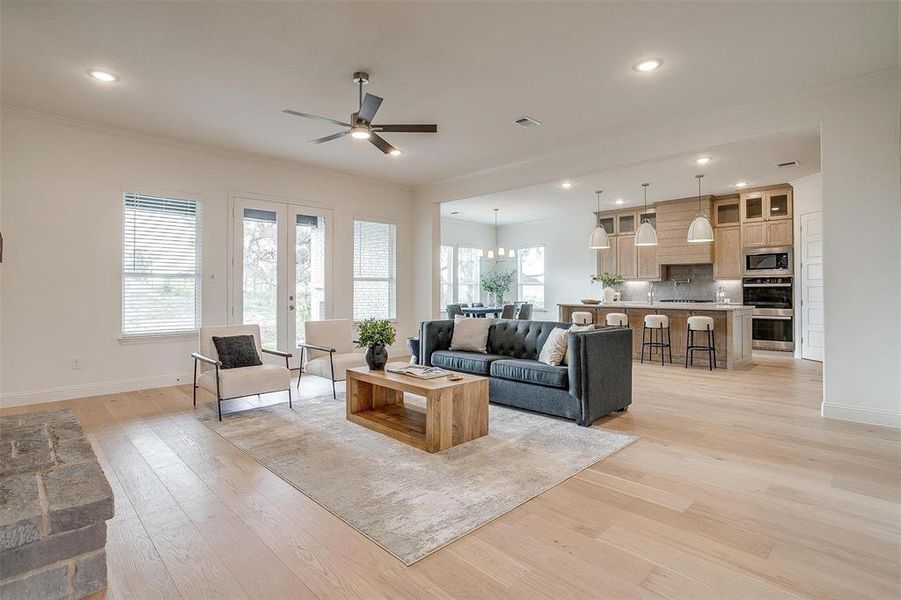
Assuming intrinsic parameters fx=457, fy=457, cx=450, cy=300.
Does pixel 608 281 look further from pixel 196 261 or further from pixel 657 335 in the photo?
pixel 196 261

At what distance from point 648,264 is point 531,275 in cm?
318

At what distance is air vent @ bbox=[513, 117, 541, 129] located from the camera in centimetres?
479

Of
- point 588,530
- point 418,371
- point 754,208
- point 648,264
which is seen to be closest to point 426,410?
point 418,371

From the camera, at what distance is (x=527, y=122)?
488 cm

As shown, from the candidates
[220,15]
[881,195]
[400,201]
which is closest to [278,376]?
[220,15]

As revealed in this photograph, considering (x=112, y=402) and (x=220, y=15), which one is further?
(x=112, y=402)

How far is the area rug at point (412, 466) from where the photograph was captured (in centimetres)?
234

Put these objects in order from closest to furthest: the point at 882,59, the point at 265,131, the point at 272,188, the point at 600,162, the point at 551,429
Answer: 1. the point at 882,59
2. the point at 551,429
3. the point at 265,131
4. the point at 600,162
5. the point at 272,188

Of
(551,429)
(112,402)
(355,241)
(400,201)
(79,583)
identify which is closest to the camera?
(79,583)

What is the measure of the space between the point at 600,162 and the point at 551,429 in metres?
3.35

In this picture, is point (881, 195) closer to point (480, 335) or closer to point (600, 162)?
point (600, 162)

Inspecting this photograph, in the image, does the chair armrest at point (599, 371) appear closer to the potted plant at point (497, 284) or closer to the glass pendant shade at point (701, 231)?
the glass pendant shade at point (701, 231)

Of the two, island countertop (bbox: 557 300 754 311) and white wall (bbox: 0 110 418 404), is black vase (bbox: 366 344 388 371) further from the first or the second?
island countertop (bbox: 557 300 754 311)

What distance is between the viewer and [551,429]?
3.81m
